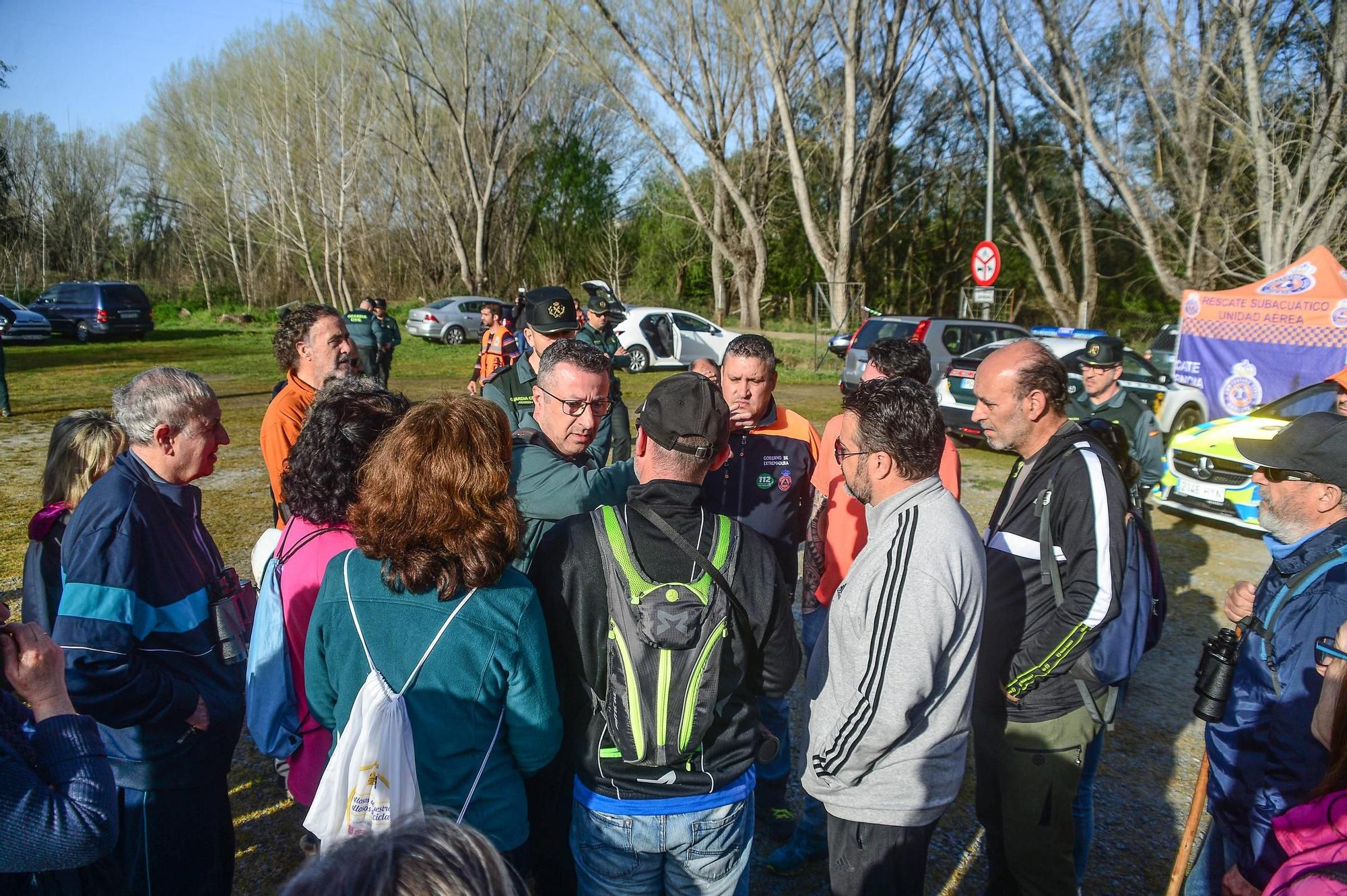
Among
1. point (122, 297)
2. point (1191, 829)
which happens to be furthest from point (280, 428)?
point (122, 297)

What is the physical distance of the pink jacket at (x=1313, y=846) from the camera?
4.42 ft

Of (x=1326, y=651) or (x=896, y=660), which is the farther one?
(x=896, y=660)

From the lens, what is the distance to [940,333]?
13.7 metres

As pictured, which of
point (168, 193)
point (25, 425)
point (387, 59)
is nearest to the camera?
point (25, 425)

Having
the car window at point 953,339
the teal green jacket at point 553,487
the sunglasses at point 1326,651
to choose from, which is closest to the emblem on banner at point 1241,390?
the car window at point 953,339

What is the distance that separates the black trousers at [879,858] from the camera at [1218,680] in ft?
2.87

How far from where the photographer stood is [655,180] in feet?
127

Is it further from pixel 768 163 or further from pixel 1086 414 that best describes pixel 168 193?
pixel 1086 414

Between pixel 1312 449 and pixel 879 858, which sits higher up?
pixel 1312 449

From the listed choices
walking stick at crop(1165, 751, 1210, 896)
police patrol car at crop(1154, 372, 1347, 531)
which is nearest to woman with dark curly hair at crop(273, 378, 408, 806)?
walking stick at crop(1165, 751, 1210, 896)

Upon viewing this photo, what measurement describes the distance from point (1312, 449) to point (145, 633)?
318 centimetres

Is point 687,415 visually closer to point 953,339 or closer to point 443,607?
point 443,607

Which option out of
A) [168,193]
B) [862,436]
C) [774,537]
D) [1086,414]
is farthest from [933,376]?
[168,193]

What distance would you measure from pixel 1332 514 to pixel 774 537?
1.80m
